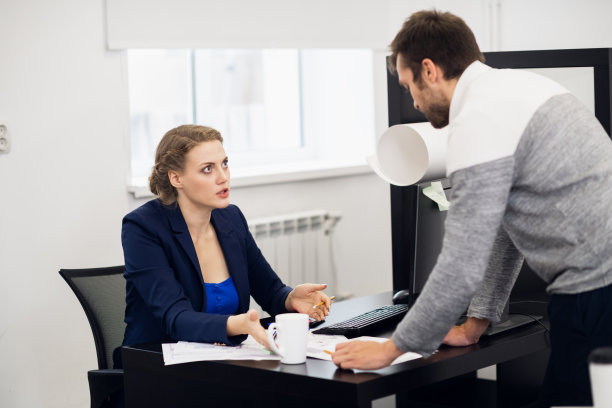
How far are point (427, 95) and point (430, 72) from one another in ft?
0.17

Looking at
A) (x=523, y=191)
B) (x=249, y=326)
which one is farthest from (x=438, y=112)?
(x=249, y=326)

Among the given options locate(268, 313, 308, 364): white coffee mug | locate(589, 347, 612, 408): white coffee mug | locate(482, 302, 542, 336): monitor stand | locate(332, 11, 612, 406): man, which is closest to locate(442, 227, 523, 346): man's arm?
locate(482, 302, 542, 336): monitor stand

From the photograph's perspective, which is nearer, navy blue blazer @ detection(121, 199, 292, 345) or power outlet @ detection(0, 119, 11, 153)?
navy blue blazer @ detection(121, 199, 292, 345)

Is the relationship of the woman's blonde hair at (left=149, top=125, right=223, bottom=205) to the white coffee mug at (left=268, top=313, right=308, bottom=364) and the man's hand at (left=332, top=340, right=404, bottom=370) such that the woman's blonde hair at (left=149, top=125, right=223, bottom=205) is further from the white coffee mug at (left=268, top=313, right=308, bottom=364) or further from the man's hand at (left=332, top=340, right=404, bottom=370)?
the man's hand at (left=332, top=340, right=404, bottom=370)

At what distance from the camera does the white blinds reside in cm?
313

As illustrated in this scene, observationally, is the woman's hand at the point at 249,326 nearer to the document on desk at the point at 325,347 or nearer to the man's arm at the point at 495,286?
the document on desk at the point at 325,347

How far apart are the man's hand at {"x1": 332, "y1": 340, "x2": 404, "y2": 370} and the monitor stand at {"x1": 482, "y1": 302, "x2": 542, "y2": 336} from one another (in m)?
0.42

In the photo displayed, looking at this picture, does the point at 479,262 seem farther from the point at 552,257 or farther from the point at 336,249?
the point at 336,249

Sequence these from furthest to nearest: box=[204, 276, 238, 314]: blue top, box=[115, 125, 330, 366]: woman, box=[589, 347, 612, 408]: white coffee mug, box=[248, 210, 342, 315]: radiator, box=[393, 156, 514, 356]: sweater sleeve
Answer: box=[248, 210, 342, 315]: radiator → box=[204, 276, 238, 314]: blue top → box=[115, 125, 330, 366]: woman → box=[393, 156, 514, 356]: sweater sleeve → box=[589, 347, 612, 408]: white coffee mug

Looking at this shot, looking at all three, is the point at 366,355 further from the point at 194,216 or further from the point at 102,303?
the point at 102,303

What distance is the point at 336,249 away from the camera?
13.1ft

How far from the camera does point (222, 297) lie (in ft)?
Result: 7.23

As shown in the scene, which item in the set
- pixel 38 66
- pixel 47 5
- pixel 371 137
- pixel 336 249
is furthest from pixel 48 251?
pixel 371 137

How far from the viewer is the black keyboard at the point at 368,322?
2.04 meters
